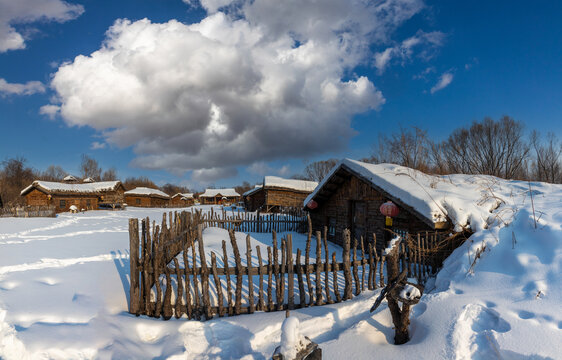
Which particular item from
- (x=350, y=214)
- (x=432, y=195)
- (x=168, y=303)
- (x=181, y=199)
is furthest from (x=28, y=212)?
(x=181, y=199)

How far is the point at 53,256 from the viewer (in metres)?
8.80

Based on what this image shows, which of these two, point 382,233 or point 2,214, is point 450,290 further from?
point 2,214

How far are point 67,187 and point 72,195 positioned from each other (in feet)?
4.44

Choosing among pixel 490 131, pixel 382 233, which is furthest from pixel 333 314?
pixel 490 131

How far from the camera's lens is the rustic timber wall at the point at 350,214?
28.6ft

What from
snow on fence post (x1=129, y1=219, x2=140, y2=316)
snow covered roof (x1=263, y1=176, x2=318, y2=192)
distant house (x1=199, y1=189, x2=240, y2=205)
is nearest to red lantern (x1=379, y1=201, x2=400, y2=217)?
snow on fence post (x1=129, y1=219, x2=140, y2=316)

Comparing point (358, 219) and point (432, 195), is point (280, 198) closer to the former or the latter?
point (358, 219)

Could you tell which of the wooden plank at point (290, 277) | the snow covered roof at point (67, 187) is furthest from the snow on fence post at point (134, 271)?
the snow covered roof at point (67, 187)

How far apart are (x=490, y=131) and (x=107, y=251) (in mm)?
30057

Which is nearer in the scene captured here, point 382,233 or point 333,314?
point 333,314

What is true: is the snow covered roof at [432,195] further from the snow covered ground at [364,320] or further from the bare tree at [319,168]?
the bare tree at [319,168]

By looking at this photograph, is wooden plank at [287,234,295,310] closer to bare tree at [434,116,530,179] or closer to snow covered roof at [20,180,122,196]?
bare tree at [434,116,530,179]

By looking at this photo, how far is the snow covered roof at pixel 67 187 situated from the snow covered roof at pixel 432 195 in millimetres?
36419

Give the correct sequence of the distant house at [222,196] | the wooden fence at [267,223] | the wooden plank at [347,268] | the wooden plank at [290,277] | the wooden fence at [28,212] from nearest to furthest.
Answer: the wooden plank at [290,277], the wooden plank at [347,268], the wooden fence at [267,223], the wooden fence at [28,212], the distant house at [222,196]
